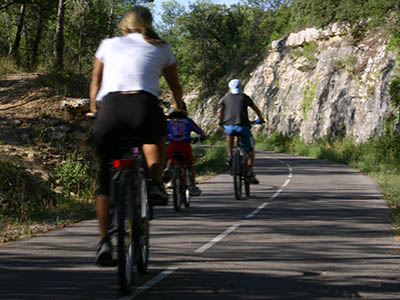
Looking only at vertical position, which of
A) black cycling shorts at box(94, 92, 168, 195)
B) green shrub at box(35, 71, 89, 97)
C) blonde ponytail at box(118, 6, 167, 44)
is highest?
green shrub at box(35, 71, 89, 97)

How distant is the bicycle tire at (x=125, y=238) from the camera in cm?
498

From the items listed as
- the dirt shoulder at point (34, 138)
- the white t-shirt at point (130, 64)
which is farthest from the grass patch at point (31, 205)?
the white t-shirt at point (130, 64)

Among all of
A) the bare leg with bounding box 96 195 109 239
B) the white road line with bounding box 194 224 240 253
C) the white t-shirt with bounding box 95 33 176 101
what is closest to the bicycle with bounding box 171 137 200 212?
the white road line with bounding box 194 224 240 253

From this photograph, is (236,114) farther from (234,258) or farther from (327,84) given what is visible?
(327,84)

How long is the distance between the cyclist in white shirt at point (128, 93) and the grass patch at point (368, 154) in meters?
5.27

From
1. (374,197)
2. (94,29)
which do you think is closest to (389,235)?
(374,197)

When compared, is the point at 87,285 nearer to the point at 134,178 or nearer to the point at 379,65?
the point at 134,178

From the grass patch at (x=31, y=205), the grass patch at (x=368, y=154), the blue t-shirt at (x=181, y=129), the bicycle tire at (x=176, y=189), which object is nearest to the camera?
the grass patch at (x=31, y=205)

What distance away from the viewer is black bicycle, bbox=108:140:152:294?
A: 507cm

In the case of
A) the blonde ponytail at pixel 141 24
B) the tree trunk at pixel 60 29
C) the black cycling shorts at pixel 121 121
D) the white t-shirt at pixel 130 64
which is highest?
the tree trunk at pixel 60 29

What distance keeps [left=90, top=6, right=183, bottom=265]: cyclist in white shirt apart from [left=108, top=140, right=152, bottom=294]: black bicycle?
0.11 metres

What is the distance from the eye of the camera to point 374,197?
14688mm

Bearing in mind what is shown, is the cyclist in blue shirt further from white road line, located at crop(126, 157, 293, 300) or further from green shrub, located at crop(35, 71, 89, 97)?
green shrub, located at crop(35, 71, 89, 97)

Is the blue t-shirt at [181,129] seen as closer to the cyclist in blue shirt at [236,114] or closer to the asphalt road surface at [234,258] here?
the asphalt road surface at [234,258]
